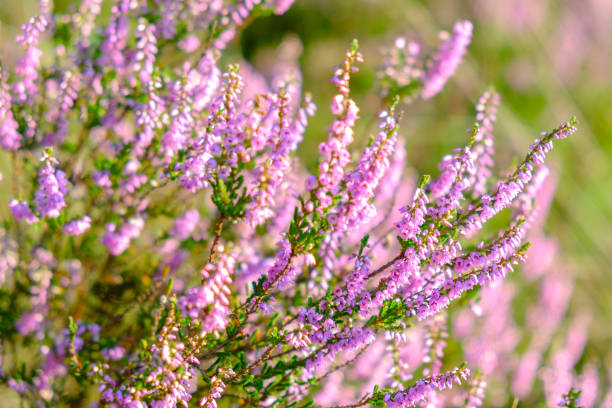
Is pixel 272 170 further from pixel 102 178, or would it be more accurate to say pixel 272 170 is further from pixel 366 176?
pixel 102 178

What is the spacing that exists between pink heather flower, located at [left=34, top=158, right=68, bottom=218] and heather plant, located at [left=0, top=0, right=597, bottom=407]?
0.5 inches

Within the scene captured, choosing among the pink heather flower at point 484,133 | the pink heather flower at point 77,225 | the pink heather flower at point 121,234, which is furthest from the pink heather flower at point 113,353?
the pink heather flower at point 484,133

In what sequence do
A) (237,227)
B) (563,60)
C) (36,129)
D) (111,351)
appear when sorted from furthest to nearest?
(563,60)
(237,227)
(36,129)
(111,351)

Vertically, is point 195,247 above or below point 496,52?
below

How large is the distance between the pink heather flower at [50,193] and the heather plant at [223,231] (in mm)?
12

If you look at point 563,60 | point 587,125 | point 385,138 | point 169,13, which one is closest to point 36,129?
point 169,13

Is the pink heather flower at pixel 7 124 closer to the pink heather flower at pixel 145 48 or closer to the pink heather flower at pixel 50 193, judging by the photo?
the pink heather flower at pixel 50 193

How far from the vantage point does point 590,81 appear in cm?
1259

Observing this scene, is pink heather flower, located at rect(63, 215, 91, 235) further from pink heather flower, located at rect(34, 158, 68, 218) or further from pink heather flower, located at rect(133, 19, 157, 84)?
pink heather flower, located at rect(133, 19, 157, 84)

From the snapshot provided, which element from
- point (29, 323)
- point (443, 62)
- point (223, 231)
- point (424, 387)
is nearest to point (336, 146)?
point (424, 387)

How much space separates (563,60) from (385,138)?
11646 millimetres

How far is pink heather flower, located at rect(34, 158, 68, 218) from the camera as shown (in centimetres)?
295

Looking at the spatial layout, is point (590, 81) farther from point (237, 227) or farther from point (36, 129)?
point (36, 129)

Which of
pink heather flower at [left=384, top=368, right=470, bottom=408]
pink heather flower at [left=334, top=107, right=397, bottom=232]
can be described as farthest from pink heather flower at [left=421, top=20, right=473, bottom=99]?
pink heather flower at [left=384, top=368, right=470, bottom=408]
